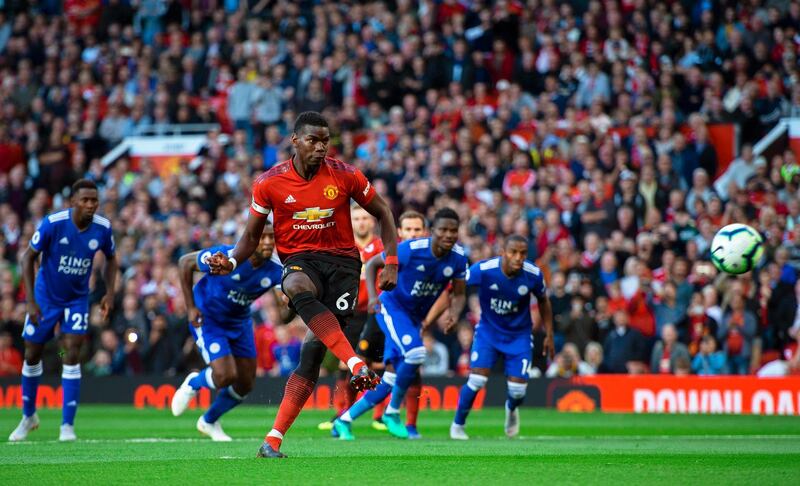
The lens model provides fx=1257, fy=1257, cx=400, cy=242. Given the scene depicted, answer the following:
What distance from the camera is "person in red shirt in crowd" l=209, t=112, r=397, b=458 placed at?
935 centimetres

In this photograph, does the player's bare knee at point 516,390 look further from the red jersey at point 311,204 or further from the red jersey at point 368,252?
the red jersey at point 311,204

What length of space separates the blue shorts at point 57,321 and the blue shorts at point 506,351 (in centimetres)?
440

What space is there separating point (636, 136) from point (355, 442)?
36.3 ft

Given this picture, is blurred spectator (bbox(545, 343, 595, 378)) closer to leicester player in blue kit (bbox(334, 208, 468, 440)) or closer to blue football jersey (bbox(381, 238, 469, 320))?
leicester player in blue kit (bbox(334, 208, 468, 440))

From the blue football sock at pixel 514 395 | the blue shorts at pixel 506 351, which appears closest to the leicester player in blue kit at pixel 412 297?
the blue shorts at pixel 506 351

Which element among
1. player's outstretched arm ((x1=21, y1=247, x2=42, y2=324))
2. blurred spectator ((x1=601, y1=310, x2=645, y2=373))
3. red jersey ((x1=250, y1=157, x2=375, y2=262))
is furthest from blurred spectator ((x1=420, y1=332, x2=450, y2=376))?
red jersey ((x1=250, y1=157, x2=375, y2=262))

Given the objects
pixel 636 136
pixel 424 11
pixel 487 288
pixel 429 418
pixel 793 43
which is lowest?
pixel 429 418

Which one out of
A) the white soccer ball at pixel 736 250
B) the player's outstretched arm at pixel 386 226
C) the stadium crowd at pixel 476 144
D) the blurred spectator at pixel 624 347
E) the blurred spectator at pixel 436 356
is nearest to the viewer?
the player's outstretched arm at pixel 386 226

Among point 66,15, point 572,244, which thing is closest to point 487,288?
point 572,244

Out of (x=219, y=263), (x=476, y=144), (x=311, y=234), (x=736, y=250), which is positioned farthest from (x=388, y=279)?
(x=476, y=144)

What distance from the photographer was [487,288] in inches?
565

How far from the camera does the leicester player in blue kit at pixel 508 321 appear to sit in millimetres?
13961

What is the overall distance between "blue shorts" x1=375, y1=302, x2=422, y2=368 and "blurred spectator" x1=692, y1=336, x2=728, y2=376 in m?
6.74

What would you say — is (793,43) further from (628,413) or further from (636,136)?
(628,413)
